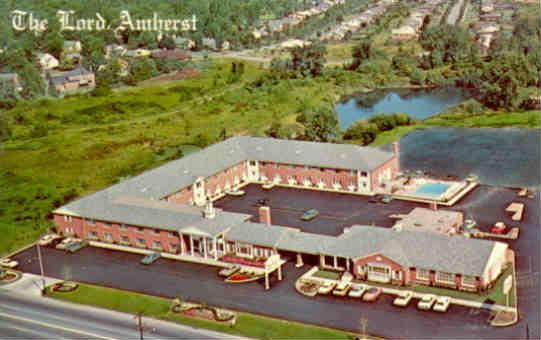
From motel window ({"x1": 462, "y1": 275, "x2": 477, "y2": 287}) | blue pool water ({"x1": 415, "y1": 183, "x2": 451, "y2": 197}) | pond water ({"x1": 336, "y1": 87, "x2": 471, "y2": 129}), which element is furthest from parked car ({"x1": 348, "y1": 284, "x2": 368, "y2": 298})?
pond water ({"x1": 336, "y1": 87, "x2": 471, "y2": 129})

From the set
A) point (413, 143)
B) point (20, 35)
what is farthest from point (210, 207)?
point (20, 35)

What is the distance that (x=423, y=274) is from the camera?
112ft

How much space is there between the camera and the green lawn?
30.5 m

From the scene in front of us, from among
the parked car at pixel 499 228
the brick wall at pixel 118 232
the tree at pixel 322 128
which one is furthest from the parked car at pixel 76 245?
the tree at pixel 322 128

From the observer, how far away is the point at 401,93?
291ft

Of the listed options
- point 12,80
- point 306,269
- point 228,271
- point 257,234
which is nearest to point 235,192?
point 257,234

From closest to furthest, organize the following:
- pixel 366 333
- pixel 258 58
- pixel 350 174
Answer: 1. pixel 366 333
2. pixel 350 174
3. pixel 258 58

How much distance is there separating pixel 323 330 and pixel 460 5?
339ft

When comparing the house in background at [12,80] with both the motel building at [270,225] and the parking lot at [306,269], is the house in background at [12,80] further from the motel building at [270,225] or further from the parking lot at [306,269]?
the parking lot at [306,269]

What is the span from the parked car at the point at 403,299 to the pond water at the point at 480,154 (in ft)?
60.9

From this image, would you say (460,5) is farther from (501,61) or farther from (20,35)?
(20,35)

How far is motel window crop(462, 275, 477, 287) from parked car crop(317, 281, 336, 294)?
5.72 m

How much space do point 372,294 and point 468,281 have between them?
426 cm

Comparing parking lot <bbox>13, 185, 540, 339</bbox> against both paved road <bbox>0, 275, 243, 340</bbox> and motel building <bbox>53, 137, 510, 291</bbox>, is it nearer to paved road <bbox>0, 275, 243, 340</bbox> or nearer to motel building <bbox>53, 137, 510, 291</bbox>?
motel building <bbox>53, 137, 510, 291</bbox>
